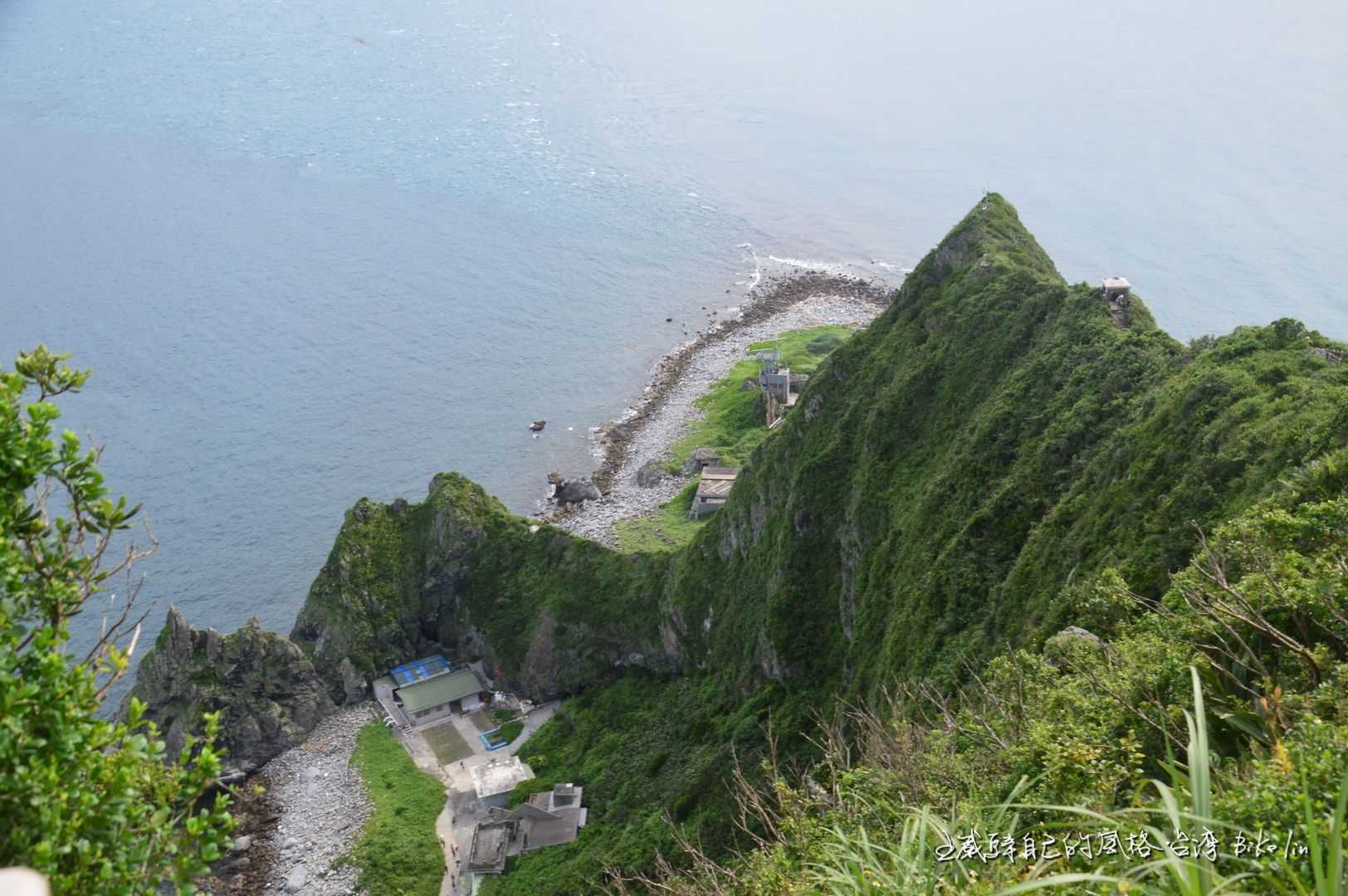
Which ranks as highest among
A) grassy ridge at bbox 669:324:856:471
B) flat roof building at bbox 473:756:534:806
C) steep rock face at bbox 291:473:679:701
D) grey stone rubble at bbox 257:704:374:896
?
grassy ridge at bbox 669:324:856:471

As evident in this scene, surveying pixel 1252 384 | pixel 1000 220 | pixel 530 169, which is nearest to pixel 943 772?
pixel 1252 384

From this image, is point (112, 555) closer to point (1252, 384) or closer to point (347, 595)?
point (347, 595)

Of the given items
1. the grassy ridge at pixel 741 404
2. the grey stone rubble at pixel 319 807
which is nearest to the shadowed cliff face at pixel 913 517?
the grey stone rubble at pixel 319 807

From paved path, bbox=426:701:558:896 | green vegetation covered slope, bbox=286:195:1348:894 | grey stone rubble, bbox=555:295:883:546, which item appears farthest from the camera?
grey stone rubble, bbox=555:295:883:546

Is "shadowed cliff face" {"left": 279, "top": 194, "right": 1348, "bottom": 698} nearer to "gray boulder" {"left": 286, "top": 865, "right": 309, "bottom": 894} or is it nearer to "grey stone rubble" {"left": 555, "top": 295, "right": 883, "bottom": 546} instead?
"gray boulder" {"left": 286, "top": 865, "right": 309, "bottom": 894}

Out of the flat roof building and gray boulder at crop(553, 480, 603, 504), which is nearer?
the flat roof building

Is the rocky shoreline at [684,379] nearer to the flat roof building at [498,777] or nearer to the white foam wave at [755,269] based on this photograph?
the white foam wave at [755,269]

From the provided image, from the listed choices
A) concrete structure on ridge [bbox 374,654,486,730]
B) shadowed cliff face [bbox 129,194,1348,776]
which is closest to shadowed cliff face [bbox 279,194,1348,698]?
shadowed cliff face [bbox 129,194,1348,776]

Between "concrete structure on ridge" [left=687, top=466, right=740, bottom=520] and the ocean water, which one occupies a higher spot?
the ocean water

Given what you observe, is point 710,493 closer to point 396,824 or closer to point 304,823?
point 396,824
